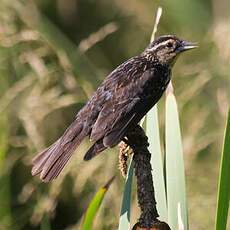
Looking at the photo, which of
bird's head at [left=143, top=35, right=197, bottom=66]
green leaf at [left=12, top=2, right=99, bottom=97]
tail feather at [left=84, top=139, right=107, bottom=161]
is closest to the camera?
tail feather at [left=84, top=139, right=107, bottom=161]

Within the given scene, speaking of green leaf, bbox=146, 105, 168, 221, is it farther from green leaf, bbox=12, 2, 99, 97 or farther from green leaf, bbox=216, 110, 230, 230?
green leaf, bbox=12, 2, 99, 97

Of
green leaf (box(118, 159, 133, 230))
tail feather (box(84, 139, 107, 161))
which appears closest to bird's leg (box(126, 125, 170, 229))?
green leaf (box(118, 159, 133, 230))

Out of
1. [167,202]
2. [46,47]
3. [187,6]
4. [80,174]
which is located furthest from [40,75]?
[167,202]

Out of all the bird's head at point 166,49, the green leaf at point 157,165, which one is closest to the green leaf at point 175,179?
the green leaf at point 157,165

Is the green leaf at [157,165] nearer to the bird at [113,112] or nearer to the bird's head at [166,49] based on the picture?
the bird at [113,112]

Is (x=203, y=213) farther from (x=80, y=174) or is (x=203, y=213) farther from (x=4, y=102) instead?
(x=4, y=102)
